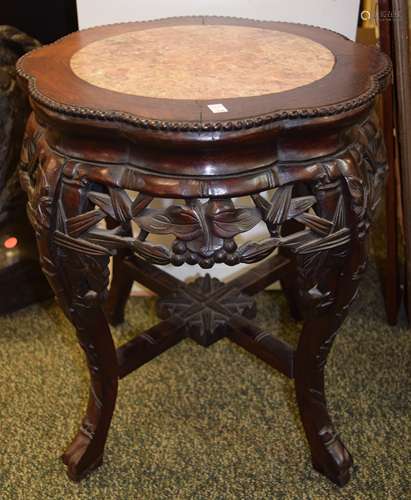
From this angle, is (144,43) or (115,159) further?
(144,43)

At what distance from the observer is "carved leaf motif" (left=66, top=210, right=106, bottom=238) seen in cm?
80

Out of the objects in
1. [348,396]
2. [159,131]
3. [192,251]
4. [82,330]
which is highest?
[159,131]

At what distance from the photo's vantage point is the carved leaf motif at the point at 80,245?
2.71ft

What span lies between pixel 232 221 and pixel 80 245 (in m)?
0.20

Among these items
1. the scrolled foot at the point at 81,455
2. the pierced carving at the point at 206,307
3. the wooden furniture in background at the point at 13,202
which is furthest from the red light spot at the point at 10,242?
the scrolled foot at the point at 81,455

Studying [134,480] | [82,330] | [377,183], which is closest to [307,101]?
[377,183]

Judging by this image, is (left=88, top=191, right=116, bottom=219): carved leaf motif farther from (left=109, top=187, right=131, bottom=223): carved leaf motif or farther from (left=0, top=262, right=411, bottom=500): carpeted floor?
(left=0, top=262, right=411, bottom=500): carpeted floor

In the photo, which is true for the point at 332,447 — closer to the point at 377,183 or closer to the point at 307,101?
the point at 377,183

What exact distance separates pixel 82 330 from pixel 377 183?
1.51ft

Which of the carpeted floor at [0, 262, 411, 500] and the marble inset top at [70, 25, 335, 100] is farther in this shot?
the carpeted floor at [0, 262, 411, 500]

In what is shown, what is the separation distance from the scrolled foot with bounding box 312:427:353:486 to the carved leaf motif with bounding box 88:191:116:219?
0.52 meters

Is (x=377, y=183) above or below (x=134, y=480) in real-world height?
above

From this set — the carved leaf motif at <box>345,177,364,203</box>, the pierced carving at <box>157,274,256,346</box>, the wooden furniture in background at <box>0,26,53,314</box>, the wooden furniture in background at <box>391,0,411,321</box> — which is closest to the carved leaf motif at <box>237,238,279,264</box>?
the carved leaf motif at <box>345,177,364,203</box>

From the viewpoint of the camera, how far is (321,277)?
0.86m
